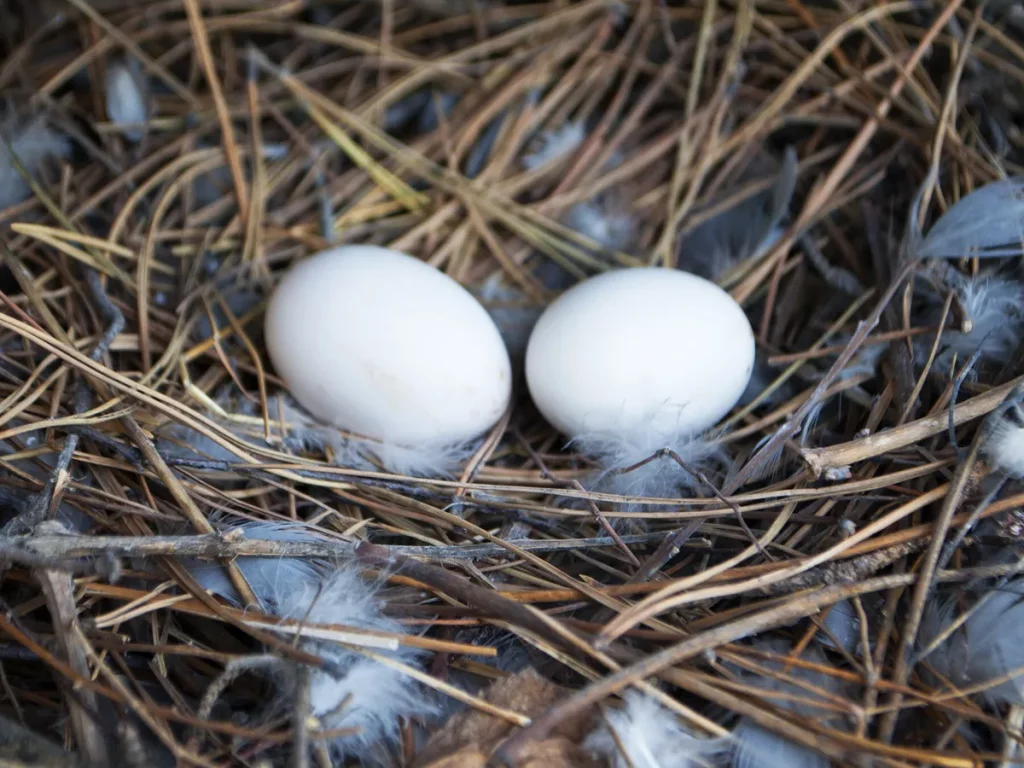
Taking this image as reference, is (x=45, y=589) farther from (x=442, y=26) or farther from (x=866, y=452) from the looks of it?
(x=442, y=26)

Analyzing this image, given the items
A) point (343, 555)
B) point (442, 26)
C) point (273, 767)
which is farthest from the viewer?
point (442, 26)

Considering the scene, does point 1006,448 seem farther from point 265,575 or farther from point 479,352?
point 265,575

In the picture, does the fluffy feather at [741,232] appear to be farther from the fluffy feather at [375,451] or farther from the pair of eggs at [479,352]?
the fluffy feather at [375,451]

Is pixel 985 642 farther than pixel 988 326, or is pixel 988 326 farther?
pixel 988 326

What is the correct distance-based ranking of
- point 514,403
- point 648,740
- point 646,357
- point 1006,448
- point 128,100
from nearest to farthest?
point 648,740, point 1006,448, point 646,357, point 514,403, point 128,100

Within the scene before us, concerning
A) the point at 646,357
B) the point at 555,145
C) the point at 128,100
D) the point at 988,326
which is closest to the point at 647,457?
the point at 646,357

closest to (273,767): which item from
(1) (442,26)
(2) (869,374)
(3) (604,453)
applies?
(3) (604,453)

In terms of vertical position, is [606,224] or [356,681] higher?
[606,224]

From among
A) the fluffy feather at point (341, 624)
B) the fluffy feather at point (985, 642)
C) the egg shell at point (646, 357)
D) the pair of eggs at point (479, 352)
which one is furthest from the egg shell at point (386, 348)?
the fluffy feather at point (985, 642)
